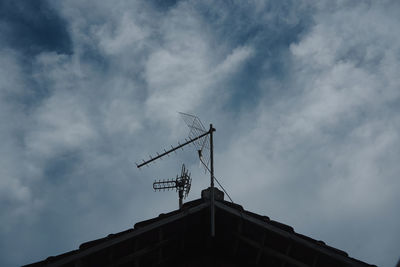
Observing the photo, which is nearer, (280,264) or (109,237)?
(109,237)

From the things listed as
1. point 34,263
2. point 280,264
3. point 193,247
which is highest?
point 193,247

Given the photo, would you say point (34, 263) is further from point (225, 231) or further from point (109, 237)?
point (225, 231)

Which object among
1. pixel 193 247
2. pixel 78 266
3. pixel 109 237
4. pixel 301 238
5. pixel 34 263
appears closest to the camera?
pixel 34 263

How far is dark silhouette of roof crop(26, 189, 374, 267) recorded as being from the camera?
5.63 metres

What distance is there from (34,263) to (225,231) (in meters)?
4.26

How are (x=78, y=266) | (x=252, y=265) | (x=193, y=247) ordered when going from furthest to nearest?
(x=193, y=247)
(x=252, y=265)
(x=78, y=266)

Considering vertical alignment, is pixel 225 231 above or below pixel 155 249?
above

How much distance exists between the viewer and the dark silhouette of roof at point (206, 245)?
18.5ft

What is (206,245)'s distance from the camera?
7.75m

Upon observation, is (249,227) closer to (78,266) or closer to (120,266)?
(120,266)

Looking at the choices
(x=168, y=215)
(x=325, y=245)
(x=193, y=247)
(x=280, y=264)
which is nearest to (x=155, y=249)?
(x=168, y=215)

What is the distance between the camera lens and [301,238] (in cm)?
611

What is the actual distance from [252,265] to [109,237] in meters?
3.64

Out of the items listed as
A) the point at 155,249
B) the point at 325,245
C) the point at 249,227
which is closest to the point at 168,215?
the point at 155,249
